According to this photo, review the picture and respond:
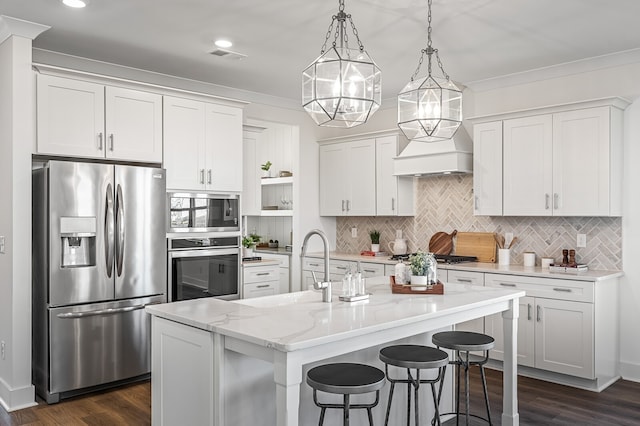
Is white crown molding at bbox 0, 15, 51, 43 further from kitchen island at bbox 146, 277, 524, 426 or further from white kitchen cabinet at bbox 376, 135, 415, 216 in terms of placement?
white kitchen cabinet at bbox 376, 135, 415, 216

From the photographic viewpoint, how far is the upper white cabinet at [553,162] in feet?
14.2

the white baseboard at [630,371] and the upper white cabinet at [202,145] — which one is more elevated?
the upper white cabinet at [202,145]

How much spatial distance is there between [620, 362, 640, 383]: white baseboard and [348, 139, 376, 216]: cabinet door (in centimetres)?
281

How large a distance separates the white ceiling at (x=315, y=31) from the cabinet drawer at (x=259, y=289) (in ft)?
7.23

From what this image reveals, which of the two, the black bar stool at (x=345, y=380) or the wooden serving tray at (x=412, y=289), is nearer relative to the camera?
the black bar stool at (x=345, y=380)

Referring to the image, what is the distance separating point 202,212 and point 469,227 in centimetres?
272

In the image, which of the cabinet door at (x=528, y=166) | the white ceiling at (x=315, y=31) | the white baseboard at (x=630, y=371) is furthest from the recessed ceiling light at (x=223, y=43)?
the white baseboard at (x=630, y=371)

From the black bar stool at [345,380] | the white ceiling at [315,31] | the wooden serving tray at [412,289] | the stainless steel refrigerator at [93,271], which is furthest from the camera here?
the stainless steel refrigerator at [93,271]

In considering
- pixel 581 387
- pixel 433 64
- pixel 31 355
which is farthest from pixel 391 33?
pixel 31 355

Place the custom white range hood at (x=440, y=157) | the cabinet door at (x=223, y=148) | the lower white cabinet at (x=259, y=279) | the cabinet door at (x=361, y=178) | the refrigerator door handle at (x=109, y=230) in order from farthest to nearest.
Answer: the cabinet door at (x=361, y=178) → the lower white cabinet at (x=259, y=279) → the custom white range hood at (x=440, y=157) → the cabinet door at (x=223, y=148) → the refrigerator door handle at (x=109, y=230)

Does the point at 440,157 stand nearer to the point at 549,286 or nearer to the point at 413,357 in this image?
the point at 549,286

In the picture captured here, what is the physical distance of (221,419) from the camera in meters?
2.29

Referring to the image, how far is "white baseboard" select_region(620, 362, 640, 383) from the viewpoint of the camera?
173 inches

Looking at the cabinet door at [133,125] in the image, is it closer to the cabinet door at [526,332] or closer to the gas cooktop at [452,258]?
the gas cooktop at [452,258]
